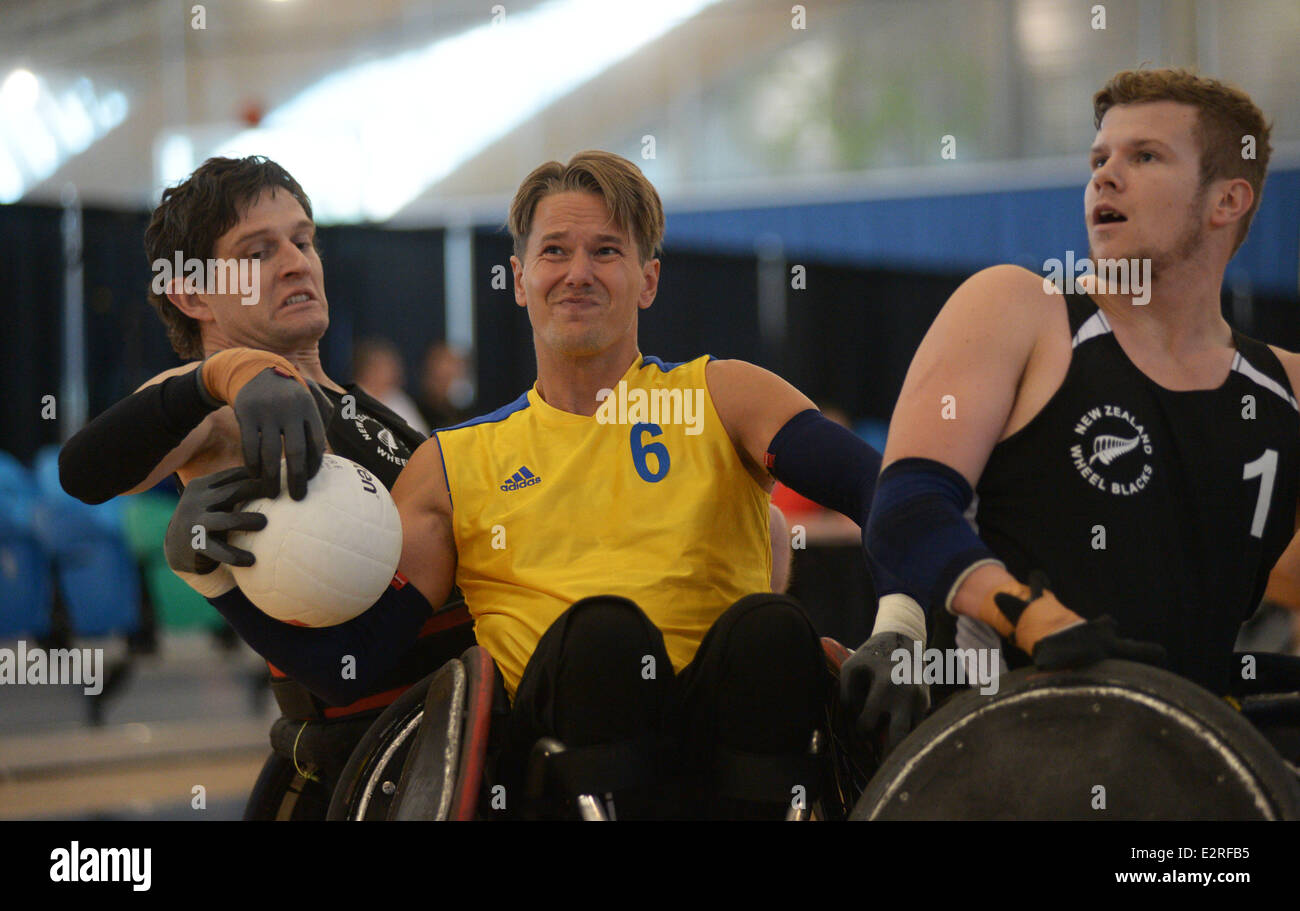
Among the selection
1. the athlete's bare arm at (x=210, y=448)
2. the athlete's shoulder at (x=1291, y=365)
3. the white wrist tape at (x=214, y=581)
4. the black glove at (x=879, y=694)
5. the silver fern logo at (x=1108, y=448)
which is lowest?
the black glove at (x=879, y=694)

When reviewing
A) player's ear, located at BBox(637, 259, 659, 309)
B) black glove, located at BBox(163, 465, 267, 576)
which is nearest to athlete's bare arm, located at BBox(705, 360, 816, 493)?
player's ear, located at BBox(637, 259, 659, 309)

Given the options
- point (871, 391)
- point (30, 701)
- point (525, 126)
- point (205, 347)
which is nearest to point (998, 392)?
point (205, 347)

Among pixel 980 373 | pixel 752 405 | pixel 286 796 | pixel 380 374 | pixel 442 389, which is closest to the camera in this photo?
pixel 980 373

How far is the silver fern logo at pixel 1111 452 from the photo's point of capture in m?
1.70

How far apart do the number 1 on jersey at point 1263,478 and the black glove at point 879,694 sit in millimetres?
506

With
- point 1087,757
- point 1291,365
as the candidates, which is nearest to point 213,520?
point 1087,757

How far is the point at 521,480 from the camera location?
2.05 meters

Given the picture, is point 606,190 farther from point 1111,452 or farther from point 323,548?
point 1111,452

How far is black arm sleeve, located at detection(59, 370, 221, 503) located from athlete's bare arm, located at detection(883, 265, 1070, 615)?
1005 mm

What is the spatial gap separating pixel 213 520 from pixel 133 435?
26 centimetres

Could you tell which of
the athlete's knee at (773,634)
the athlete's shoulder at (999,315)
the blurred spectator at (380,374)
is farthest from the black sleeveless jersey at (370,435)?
the blurred spectator at (380,374)

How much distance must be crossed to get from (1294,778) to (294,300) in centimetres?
177

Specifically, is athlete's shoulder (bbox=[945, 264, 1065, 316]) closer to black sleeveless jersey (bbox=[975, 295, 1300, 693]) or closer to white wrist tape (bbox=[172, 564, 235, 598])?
black sleeveless jersey (bbox=[975, 295, 1300, 693])

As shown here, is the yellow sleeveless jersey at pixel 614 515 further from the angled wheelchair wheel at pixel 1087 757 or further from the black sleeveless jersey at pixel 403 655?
the angled wheelchair wheel at pixel 1087 757
